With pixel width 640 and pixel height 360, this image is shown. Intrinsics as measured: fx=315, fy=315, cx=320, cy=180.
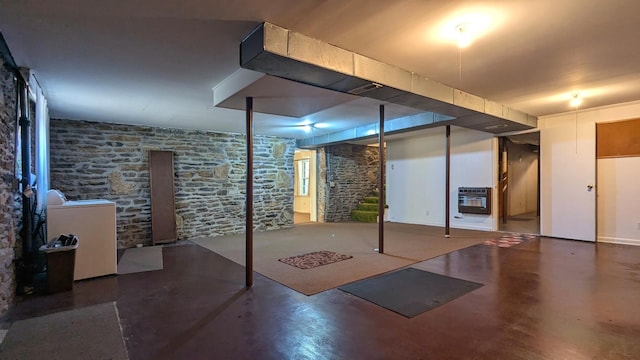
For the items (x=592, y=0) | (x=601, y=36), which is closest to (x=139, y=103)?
(x=592, y=0)

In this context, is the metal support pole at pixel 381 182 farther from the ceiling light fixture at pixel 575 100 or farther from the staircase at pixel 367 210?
the staircase at pixel 367 210

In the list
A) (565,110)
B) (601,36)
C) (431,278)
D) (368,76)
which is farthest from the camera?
(565,110)

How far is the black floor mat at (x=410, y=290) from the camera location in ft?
10.1

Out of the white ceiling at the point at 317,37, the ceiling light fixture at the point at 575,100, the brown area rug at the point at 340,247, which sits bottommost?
the brown area rug at the point at 340,247

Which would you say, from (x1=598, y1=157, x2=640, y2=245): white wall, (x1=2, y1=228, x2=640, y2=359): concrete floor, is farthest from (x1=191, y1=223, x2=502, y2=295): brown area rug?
(x1=598, y1=157, x2=640, y2=245): white wall

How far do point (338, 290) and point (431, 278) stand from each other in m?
1.24

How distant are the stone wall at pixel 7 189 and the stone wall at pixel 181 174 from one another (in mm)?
2831

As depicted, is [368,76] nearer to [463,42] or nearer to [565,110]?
[463,42]

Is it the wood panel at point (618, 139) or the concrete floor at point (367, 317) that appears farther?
the wood panel at point (618, 139)

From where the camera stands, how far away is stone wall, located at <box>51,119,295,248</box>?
19.3 feet

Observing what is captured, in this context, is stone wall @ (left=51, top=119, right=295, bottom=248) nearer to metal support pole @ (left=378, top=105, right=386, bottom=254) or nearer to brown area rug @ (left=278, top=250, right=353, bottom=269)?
brown area rug @ (left=278, top=250, right=353, bottom=269)

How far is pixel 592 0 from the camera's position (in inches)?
90.4

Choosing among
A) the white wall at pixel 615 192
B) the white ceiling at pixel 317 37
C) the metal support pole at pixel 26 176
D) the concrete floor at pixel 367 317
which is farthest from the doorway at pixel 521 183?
the metal support pole at pixel 26 176

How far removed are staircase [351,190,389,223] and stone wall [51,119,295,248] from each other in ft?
7.63
